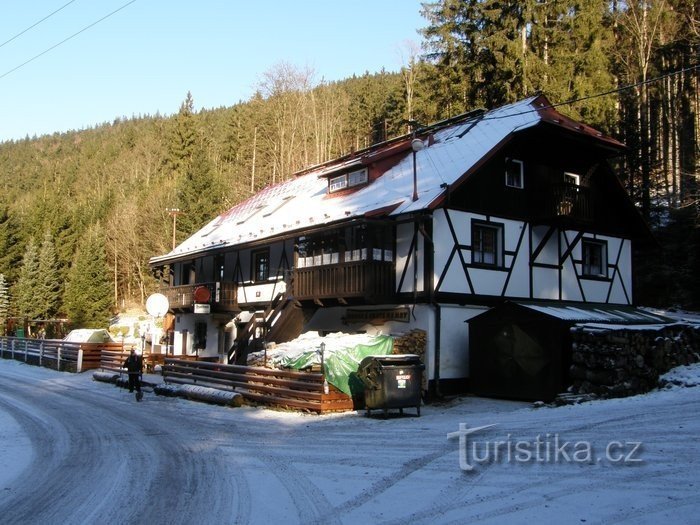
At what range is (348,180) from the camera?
25.6 m

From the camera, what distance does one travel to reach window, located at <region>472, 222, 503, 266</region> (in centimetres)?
2056

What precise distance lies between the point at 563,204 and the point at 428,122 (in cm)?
2057

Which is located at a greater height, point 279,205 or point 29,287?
point 279,205

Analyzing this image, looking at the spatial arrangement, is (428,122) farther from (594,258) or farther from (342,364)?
(342,364)

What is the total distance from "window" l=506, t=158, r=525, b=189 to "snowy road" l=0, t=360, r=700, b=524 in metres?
9.57

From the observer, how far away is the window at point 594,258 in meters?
24.1

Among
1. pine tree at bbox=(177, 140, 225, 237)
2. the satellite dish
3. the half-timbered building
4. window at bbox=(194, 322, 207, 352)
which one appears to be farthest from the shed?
pine tree at bbox=(177, 140, 225, 237)

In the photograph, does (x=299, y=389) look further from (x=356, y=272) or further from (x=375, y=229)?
(x=375, y=229)

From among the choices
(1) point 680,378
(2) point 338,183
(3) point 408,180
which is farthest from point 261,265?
(1) point 680,378

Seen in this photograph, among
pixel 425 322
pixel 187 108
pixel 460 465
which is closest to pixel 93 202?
pixel 187 108

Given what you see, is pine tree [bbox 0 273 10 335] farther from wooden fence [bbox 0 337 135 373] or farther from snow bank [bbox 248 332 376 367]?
snow bank [bbox 248 332 376 367]

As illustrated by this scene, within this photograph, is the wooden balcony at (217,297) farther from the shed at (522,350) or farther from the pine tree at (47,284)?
the pine tree at (47,284)

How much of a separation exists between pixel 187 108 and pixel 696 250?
2068 inches

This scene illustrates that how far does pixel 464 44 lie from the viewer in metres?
38.7
